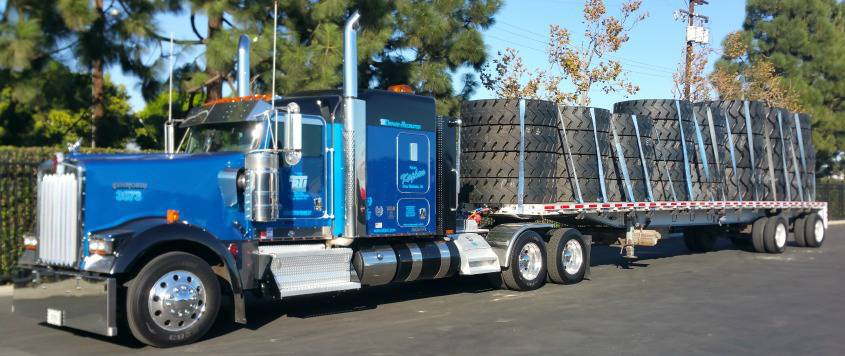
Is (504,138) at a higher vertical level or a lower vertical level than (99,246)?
higher

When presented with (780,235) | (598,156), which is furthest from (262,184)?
(780,235)

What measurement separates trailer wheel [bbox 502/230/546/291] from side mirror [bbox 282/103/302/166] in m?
4.45

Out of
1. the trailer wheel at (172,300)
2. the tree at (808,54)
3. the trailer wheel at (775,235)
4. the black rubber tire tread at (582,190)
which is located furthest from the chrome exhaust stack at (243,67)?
the tree at (808,54)

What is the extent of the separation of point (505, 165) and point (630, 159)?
317cm

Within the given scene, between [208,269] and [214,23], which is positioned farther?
[214,23]

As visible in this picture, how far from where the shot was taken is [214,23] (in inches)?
599

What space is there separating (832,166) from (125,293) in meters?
44.3

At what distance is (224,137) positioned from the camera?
30.8ft

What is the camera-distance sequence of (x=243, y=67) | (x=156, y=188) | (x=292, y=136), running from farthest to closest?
1. (x=243, y=67)
2. (x=292, y=136)
3. (x=156, y=188)

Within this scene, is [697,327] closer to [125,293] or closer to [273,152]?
[273,152]

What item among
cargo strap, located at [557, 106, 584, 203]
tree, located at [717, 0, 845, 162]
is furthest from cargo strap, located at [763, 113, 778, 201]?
tree, located at [717, 0, 845, 162]

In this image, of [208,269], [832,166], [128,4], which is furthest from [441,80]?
[832,166]

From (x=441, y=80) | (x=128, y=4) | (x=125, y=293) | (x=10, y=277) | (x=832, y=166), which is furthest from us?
(x=832, y=166)

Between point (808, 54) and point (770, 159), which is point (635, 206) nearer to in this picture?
point (770, 159)
